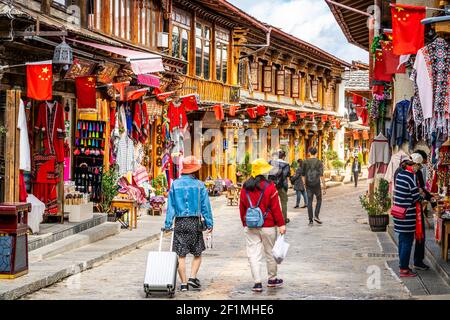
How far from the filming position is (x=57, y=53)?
14891mm

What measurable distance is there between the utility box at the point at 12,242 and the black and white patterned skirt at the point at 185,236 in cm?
219

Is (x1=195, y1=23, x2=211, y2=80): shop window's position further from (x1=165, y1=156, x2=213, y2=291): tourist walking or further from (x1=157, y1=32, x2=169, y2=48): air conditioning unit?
(x1=165, y1=156, x2=213, y2=291): tourist walking

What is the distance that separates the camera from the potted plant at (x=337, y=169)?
4993 centimetres

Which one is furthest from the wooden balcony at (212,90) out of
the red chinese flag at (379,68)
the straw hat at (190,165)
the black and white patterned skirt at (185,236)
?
the black and white patterned skirt at (185,236)

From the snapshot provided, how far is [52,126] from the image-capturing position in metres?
17.2

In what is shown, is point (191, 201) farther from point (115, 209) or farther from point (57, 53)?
point (115, 209)

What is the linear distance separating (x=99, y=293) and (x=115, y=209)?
8.45 meters

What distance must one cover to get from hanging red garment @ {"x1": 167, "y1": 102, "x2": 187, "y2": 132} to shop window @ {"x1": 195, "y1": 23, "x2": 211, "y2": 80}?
466 centimetres

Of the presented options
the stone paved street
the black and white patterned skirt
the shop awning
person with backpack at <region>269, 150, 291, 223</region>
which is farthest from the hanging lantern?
person with backpack at <region>269, 150, 291, 223</region>

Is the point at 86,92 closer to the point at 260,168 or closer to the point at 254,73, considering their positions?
the point at 260,168

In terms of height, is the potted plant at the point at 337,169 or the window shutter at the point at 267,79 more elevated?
the window shutter at the point at 267,79

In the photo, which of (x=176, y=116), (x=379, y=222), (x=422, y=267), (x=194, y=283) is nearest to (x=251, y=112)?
(x=176, y=116)

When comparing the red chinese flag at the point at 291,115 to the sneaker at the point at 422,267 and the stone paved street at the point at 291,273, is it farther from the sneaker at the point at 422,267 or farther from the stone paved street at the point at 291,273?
the sneaker at the point at 422,267

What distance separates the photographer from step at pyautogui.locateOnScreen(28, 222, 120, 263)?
1415 cm
